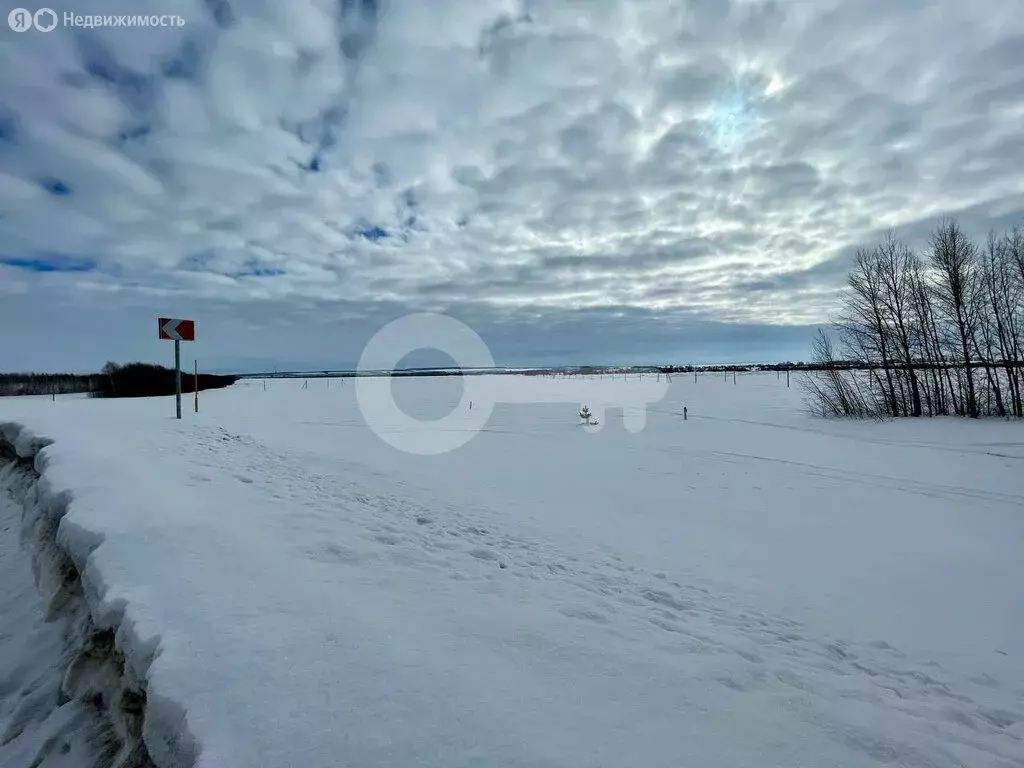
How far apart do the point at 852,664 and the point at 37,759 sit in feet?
17.3

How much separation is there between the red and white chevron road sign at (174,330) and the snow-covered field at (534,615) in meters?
6.34

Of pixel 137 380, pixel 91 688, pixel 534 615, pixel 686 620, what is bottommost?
pixel 686 620

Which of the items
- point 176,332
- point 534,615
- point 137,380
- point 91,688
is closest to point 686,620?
point 534,615

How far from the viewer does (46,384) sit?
56.6 metres

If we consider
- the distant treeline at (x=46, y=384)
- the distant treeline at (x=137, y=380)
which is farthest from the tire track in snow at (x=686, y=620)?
the distant treeline at (x=46, y=384)

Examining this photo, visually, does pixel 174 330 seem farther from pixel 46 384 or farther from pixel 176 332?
pixel 46 384

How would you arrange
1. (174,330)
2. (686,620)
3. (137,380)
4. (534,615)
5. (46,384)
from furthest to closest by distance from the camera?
(46,384)
(137,380)
(174,330)
(686,620)
(534,615)

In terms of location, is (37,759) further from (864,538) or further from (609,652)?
(864,538)

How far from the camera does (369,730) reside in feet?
7.34

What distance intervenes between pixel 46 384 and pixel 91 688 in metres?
72.5

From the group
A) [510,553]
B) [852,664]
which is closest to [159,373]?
[510,553]

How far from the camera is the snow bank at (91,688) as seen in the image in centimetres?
237

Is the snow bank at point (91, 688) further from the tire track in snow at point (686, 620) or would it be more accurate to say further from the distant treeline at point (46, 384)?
the distant treeline at point (46, 384)

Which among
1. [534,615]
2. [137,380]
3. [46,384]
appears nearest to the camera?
[534,615]
